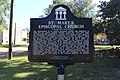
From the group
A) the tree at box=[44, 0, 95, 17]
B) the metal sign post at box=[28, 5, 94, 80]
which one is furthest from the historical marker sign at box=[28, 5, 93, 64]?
the tree at box=[44, 0, 95, 17]

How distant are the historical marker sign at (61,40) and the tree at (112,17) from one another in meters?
7.94

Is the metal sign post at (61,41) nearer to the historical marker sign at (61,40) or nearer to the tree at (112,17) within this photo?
the historical marker sign at (61,40)

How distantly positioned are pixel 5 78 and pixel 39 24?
418 centimetres

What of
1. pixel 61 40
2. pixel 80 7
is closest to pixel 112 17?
pixel 61 40

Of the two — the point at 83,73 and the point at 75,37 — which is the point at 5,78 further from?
the point at 75,37

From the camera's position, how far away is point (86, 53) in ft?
22.6

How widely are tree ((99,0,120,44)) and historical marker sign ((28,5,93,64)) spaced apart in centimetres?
794

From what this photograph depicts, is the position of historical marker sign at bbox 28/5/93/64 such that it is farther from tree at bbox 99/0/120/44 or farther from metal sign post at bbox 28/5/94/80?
tree at bbox 99/0/120/44

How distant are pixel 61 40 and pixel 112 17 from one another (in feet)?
31.7

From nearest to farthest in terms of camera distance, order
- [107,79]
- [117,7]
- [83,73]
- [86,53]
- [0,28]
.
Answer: [86,53], [107,79], [83,73], [117,7], [0,28]

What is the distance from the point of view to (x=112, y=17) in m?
16.1

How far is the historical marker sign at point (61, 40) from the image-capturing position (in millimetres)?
6855

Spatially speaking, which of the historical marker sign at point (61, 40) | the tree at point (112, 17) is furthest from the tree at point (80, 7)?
the historical marker sign at point (61, 40)

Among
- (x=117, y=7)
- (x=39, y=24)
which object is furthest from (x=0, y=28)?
(x=39, y=24)
